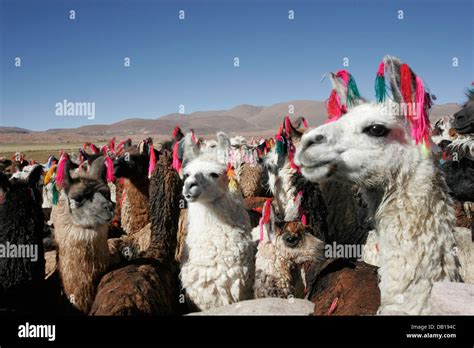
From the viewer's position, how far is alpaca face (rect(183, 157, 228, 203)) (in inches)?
151

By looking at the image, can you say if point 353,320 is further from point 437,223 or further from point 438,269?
point 437,223

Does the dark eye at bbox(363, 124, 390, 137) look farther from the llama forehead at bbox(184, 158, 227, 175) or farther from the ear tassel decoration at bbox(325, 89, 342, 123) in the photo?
the llama forehead at bbox(184, 158, 227, 175)

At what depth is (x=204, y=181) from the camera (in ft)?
13.1

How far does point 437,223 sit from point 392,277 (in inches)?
14.1

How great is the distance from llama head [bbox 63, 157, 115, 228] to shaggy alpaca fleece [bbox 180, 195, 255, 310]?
76 cm

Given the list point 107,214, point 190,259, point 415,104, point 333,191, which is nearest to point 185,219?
point 190,259

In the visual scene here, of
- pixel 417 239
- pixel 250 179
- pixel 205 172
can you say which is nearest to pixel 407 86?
pixel 417 239

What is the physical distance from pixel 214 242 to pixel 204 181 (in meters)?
0.53

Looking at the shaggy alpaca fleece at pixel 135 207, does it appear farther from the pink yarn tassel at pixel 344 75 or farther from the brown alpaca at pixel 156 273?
the pink yarn tassel at pixel 344 75

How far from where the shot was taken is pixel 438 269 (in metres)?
2.33

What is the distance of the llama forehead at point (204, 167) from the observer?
4048 mm

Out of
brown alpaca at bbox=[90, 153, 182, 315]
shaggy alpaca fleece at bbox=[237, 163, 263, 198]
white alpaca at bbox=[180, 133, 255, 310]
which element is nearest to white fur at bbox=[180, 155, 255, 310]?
white alpaca at bbox=[180, 133, 255, 310]

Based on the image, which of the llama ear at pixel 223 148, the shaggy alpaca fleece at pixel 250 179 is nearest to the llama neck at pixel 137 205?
the llama ear at pixel 223 148

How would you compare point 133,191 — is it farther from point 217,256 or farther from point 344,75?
point 344,75
